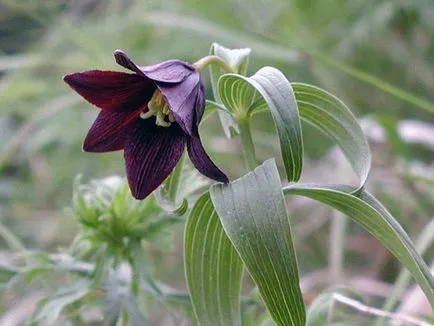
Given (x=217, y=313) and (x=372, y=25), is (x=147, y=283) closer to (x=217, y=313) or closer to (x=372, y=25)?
(x=217, y=313)

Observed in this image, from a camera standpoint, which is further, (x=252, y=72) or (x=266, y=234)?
(x=252, y=72)

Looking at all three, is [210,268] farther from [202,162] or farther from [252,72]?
[252,72]

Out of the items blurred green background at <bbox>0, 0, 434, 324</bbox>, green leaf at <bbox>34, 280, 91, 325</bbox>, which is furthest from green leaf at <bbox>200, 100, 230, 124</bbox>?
blurred green background at <bbox>0, 0, 434, 324</bbox>

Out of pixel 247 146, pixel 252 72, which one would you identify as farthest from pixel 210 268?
pixel 252 72

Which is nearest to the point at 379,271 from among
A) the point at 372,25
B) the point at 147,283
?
the point at 372,25

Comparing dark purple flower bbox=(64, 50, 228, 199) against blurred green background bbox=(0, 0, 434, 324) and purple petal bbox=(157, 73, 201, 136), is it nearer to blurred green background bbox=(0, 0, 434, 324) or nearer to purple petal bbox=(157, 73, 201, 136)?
purple petal bbox=(157, 73, 201, 136)

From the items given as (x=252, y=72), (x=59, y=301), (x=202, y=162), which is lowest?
(x=59, y=301)

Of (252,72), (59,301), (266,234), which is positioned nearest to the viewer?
(266,234)
